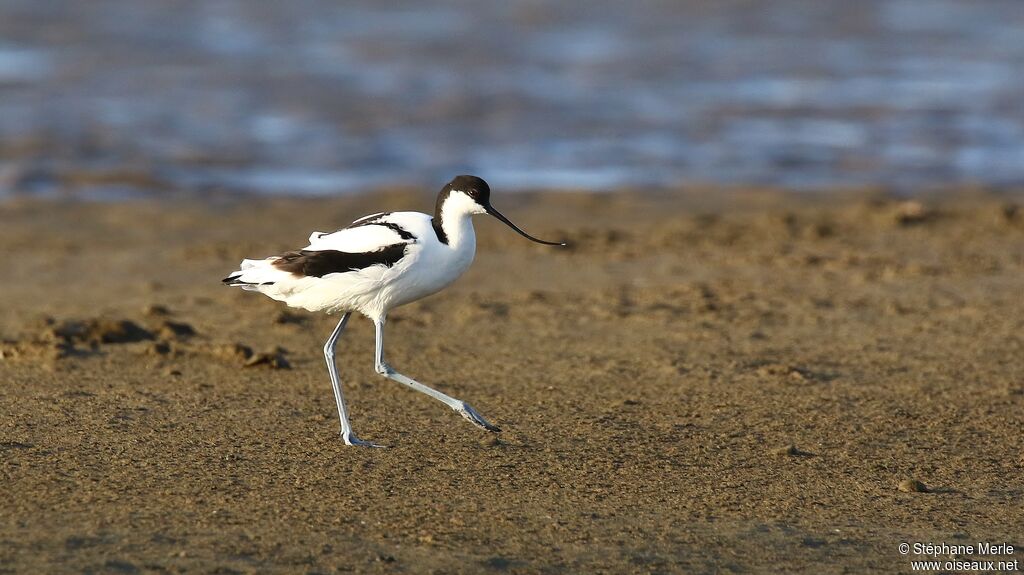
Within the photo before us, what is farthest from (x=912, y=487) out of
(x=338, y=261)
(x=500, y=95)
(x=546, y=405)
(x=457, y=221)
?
(x=500, y=95)

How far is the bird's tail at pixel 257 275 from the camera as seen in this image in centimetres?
533

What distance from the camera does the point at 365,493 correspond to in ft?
16.0

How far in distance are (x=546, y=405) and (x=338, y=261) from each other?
4.07 feet

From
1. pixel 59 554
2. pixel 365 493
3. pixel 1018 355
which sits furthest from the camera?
pixel 1018 355

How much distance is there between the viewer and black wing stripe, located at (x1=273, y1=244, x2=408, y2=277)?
17.3 ft

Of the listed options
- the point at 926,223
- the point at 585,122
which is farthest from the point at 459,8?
the point at 926,223

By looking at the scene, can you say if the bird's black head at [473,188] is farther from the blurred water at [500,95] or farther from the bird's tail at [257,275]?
the blurred water at [500,95]

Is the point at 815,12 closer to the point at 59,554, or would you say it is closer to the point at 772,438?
the point at 772,438

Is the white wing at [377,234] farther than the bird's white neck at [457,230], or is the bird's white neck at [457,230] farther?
the bird's white neck at [457,230]

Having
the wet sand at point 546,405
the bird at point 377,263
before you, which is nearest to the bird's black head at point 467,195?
the bird at point 377,263

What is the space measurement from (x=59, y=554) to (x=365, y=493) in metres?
1.03

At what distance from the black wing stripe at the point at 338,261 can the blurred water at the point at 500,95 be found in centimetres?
609

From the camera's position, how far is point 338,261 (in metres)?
5.27

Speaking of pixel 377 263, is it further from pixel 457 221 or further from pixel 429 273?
pixel 457 221
